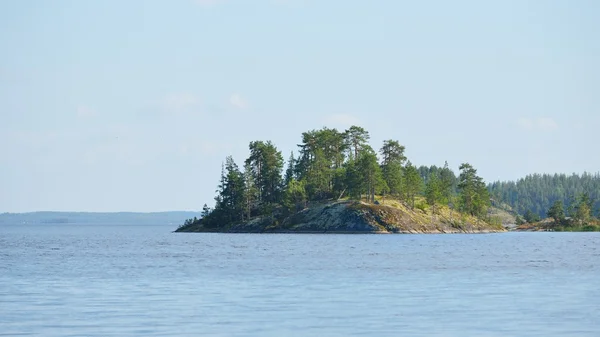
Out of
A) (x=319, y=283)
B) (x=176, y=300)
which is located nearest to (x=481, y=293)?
(x=319, y=283)

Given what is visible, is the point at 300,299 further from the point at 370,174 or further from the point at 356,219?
the point at 370,174

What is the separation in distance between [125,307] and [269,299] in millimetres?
8422

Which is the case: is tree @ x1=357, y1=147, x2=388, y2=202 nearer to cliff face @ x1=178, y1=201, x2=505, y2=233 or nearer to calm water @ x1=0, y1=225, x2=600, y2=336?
cliff face @ x1=178, y1=201, x2=505, y2=233

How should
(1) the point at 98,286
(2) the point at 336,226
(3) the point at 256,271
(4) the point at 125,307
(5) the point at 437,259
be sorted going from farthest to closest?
(2) the point at 336,226
(5) the point at 437,259
(3) the point at 256,271
(1) the point at 98,286
(4) the point at 125,307

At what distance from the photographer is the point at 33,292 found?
54250 mm

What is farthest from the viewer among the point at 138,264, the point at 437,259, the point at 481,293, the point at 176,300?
the point at 437,259

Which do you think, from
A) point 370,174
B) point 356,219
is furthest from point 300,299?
point 370,174

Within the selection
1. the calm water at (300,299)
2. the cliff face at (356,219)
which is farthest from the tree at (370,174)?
the calm water at (300,299)

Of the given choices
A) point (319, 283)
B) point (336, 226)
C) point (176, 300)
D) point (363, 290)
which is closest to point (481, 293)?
point (363, 290)

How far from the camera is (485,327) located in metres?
38.2

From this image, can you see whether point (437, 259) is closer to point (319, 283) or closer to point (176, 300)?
point (319, 283)

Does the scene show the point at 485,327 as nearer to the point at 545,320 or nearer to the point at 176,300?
the point at 545,320

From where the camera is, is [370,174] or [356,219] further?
[370,174]

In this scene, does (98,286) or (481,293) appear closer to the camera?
(481,293)
